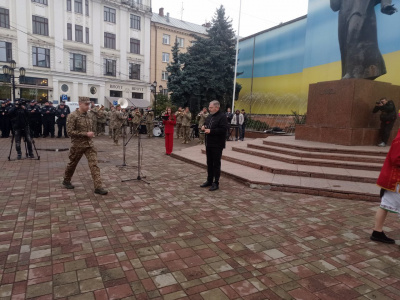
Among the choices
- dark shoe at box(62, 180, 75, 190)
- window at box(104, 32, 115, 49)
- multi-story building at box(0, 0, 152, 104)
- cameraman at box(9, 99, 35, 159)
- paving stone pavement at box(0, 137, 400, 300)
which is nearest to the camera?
paving stone pavement at box(0, 137, 400, 300)

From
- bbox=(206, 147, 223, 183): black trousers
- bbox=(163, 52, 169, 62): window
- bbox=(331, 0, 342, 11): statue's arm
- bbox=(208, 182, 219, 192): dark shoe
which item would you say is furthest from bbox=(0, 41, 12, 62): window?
bbox=(208, 182, 219, 192): dark shoe

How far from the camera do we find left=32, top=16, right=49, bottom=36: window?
1340 inches

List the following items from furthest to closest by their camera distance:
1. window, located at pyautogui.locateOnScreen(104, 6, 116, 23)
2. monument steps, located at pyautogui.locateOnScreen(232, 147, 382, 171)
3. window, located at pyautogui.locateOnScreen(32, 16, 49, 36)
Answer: window, located at pyautogui.locateOnScreen(104, 6, 116, 23) → window, located at pyautogui.locateOnScreen(32, 16, 49, 36) → monument steps, located at pyautogui.locateOnScreen(232, 147, 382, 171)

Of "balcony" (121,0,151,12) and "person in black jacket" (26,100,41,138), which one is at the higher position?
"balcony" (121,0,151,12)

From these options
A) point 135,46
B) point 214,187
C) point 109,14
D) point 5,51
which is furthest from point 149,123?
point 109,14

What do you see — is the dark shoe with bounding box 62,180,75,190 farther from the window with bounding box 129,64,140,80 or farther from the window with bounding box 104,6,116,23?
the window with bounding box 104,6,116,23

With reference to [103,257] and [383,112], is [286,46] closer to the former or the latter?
[383,112]

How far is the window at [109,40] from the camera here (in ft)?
129

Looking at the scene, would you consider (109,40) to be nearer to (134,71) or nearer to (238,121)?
(134,71)

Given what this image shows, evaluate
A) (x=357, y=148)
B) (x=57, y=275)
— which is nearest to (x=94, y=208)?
(x=57, y=275)

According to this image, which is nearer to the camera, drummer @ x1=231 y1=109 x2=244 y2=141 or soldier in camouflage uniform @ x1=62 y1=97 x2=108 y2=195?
soldier in camouflage uniform @ x1=62 y1=97 x2=108 y2=195

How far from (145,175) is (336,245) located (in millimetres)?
5012

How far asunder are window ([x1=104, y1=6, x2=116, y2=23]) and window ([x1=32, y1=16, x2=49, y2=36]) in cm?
746

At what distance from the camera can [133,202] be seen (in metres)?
5.39
